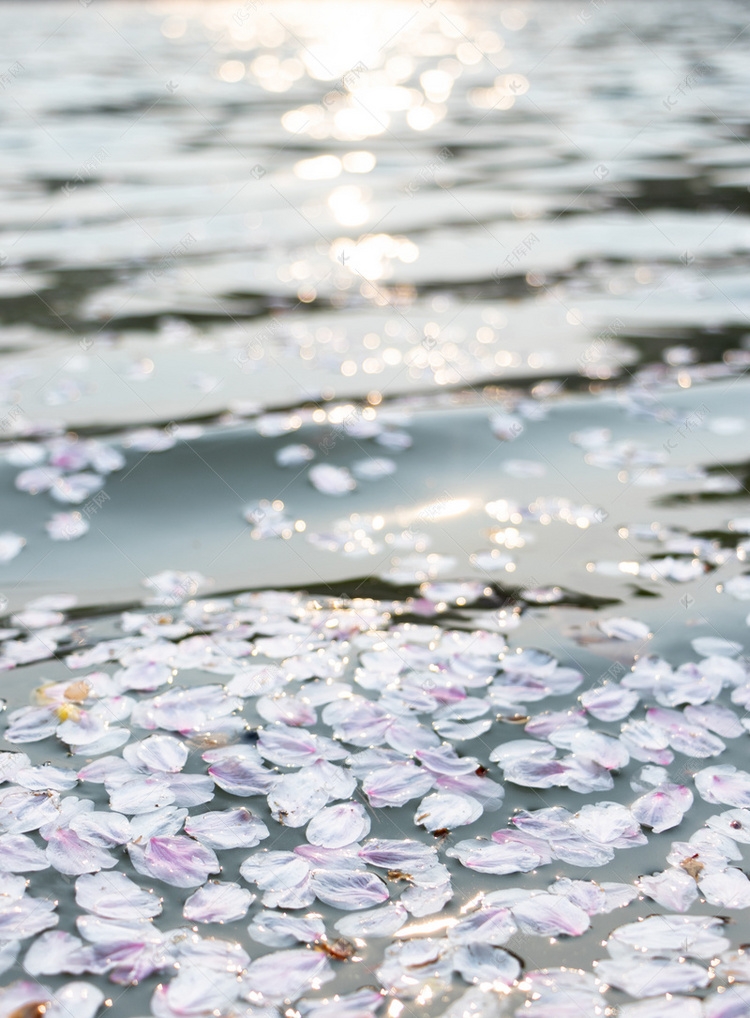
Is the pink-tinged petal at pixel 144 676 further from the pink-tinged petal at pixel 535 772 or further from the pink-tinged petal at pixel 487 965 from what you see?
the pink-tinged petal at pixel 487 965

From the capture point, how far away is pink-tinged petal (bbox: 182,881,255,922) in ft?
5.88

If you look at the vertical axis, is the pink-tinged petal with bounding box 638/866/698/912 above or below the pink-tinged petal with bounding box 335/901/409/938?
below

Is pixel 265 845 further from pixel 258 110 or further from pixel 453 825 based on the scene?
pixel 258 110

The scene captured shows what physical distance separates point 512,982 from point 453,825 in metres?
0.39

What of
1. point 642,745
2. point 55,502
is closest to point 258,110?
point 55,502

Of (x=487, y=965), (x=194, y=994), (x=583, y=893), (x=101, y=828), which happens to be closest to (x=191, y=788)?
(x=101, y=828)

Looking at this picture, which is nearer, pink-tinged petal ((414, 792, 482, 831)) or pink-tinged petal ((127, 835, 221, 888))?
pink-tinged petal ((127, 835, 221, 888))

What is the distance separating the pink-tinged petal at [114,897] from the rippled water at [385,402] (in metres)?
0.03

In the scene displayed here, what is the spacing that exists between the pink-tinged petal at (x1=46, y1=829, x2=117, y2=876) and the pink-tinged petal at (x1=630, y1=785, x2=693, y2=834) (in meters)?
1.11

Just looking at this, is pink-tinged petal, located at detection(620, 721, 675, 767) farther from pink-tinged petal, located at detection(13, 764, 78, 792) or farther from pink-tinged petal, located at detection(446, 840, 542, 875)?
pink-tinged petal, located at detection(13, 764, 78, 792)

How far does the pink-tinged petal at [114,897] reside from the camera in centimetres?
179

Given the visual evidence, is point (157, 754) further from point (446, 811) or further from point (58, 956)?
point (446, 811)

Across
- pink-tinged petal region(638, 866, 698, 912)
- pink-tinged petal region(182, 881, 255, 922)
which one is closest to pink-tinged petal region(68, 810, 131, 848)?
pink-tinged petal region(182, 881, 255, 922)

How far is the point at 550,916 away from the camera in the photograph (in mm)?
1789
